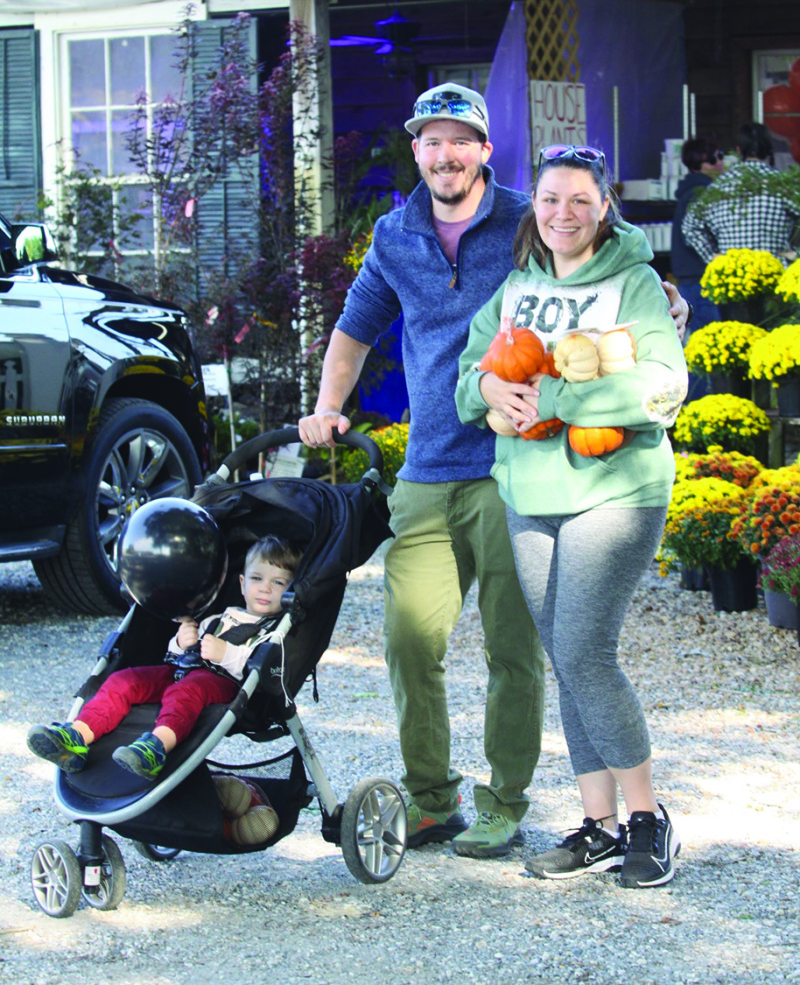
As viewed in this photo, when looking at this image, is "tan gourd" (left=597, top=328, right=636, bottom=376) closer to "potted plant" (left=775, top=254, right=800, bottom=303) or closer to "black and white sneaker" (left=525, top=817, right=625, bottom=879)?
"black and white sneaker" (left=525, top=817, right=625, bottom=879)

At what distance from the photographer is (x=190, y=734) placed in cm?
321

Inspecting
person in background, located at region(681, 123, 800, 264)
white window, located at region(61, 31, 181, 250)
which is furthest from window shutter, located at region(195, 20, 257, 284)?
person in background, located at region(681, 123, 800, 264)

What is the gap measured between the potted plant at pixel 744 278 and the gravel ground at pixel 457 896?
8.12ft

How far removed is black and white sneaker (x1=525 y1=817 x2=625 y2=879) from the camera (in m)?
3.51

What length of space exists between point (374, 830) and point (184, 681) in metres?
0.62

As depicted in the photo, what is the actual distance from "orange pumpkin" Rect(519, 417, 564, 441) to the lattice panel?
8539 millimetres

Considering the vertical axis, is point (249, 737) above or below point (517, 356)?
below

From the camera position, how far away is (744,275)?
23.0ft

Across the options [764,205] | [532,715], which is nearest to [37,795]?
[532,715]

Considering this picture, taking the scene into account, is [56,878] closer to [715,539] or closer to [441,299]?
[441,299]

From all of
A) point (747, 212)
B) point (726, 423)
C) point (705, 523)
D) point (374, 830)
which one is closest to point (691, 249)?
point (747, 212)

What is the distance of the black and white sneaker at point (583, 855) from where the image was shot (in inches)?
138

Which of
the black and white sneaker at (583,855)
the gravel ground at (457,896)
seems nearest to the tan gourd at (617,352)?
the black and white sneaker at (583,855)

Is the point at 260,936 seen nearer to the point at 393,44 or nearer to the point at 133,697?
the point at 133,697
